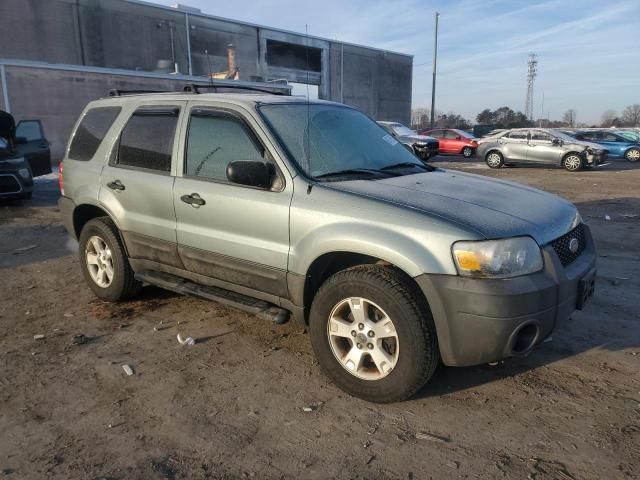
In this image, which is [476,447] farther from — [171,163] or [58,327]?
[58,327]

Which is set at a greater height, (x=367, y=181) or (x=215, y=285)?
(x=367, y=181)

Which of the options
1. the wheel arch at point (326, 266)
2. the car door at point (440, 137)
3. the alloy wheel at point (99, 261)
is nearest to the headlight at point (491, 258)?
the wheel arch at point (326, 266)

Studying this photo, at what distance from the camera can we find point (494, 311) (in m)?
2.74

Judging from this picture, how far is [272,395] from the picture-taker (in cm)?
324

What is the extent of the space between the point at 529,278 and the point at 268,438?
1.68 meters

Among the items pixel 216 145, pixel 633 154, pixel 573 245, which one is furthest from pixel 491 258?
pixel 633 154

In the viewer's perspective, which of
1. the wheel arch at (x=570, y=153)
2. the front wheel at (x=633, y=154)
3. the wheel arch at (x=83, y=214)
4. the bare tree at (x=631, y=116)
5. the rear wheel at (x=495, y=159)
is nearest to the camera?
the wheel arch at (x=83, y=214)

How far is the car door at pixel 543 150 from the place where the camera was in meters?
18.9

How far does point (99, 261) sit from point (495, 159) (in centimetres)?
1807

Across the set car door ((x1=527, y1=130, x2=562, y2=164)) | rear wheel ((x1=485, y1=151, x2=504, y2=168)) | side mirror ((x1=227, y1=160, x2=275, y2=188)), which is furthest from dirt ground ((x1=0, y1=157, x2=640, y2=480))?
rear wheel ((x1=485, y1=151, x2=504, y2=168))

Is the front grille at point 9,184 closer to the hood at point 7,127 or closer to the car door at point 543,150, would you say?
the hood at point 7,127

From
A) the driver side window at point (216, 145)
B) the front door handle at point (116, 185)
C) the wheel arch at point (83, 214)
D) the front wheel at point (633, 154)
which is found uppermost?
the driver side window at point (216, 145)

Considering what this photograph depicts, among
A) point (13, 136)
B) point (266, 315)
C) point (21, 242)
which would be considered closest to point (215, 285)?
point (266, 315)

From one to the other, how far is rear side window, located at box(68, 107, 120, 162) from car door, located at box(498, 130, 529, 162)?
693 inches
